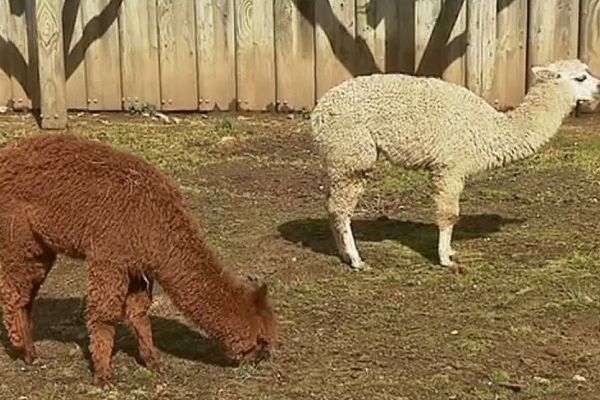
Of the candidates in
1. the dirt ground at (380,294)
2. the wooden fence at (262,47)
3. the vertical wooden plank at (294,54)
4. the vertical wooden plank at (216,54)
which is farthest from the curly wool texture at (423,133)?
the vertical wooden plank at (216,54)

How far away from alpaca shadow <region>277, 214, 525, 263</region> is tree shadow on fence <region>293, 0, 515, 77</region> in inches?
137

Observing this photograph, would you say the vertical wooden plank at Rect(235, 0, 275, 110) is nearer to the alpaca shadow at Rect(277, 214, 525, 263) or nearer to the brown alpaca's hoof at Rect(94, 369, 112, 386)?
the alpaca shadow at Rect(277, 214, 525, 263)

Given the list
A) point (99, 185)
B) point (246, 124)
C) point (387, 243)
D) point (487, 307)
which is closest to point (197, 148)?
point (246, 124)

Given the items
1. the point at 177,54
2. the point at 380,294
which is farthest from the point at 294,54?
the point at 380,294

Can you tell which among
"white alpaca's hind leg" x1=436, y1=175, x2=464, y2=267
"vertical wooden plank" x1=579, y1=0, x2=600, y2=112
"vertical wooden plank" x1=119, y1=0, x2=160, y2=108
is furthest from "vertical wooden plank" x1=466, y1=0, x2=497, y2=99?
"white alpaca's hind leg" x1=436, y1=175, x2=464, y2=267

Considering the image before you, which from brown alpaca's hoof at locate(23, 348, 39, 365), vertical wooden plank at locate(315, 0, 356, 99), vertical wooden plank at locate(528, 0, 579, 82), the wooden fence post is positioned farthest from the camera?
vertical wooden plank at locate(315, 0, 356, 99)

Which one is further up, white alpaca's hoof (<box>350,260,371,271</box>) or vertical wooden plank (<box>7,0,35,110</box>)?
vertical wooden plank (<box>7,0,35,110</box>)

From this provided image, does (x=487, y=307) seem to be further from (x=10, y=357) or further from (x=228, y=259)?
(x=10, y=357)

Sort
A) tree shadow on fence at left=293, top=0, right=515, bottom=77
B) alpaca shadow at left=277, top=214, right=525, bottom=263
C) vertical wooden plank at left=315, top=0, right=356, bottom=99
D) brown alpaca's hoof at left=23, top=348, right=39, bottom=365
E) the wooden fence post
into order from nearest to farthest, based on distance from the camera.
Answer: brown alpaca's hoof at left=23, top=348, right=39, bottom=365
alpaca shadow at left=277, top=214, right=525, bottom=263
the wooden fence post
tree shadow on fence at left=293, top=0, right=515, bottom=77
vertical wooden plank at left=315, top=0, right=356, bottom=99

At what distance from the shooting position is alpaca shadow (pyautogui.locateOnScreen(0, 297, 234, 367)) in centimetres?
608

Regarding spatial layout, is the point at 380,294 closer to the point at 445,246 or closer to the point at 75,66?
the point at 445,246

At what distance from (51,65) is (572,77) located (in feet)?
18.1

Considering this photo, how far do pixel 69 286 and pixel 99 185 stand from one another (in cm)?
195

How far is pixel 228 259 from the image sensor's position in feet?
25.3
